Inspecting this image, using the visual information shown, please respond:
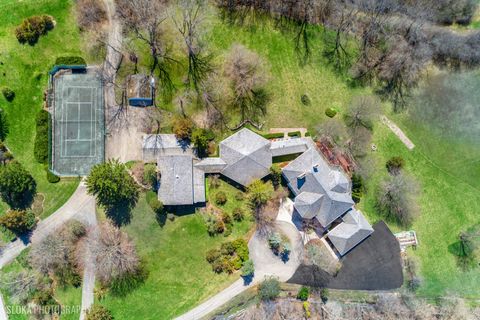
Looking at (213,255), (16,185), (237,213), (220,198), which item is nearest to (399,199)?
(237,213)

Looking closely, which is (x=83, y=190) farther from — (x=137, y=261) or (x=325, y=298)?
(x=325, y=298)

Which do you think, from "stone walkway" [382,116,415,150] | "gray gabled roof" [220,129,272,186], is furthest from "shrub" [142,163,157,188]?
"stone walkway" [382,116,415,150]

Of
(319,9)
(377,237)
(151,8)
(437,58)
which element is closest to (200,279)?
(377,237)

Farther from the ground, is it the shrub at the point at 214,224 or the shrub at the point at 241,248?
the shrub at the point at 214,224

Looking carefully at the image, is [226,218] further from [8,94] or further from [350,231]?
[8,94]

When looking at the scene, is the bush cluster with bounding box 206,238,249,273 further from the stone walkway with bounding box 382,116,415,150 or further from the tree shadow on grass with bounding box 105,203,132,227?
the stone walkway with bounding box 382,116,415,150

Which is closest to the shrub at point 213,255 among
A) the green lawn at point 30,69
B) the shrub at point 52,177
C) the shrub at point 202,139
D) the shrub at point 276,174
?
the shrub at point 276,174

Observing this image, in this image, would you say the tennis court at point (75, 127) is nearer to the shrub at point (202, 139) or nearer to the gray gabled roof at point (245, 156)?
the shrub at point (202, 139)
